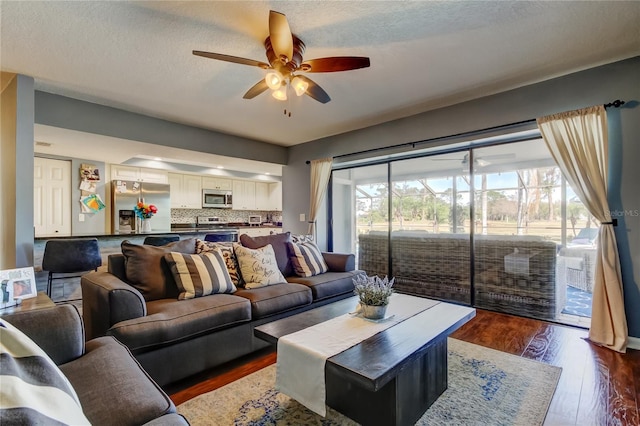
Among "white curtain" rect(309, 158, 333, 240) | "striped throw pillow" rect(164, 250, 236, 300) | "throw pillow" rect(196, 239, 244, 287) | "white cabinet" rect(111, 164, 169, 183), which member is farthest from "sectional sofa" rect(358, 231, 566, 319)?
"white cabinet" rect(111, 164, 169, 183)

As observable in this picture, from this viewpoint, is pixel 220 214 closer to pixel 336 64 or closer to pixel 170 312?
pixel 170 312

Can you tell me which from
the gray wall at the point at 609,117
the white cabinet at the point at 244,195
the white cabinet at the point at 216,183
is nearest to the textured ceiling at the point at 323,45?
the gray wall at the point at 609,117

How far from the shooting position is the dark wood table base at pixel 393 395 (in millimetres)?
1465

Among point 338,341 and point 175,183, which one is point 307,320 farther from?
point 175,183

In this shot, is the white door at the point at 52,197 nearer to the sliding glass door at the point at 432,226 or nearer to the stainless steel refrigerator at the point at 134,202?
the stainless steel refrigerator at the point at 134,202

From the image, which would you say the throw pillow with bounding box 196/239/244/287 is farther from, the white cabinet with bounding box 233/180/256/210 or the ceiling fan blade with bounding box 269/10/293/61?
the white cabinet with bounding box 233/180/256/210

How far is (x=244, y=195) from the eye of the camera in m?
7.90

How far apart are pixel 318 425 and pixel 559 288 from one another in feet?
10.0

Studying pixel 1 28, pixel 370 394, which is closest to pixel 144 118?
pixel 1 28

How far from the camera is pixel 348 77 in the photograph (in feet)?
9.57

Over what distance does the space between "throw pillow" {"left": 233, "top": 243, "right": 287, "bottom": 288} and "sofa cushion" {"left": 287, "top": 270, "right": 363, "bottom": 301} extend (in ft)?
0.87

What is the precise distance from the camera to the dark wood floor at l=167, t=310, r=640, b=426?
5.67 ft

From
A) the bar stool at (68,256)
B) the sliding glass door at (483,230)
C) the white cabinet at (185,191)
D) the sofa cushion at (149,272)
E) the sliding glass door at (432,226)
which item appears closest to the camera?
the sofa cushion at (149,272)

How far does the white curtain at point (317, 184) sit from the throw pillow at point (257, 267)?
2258 mm
